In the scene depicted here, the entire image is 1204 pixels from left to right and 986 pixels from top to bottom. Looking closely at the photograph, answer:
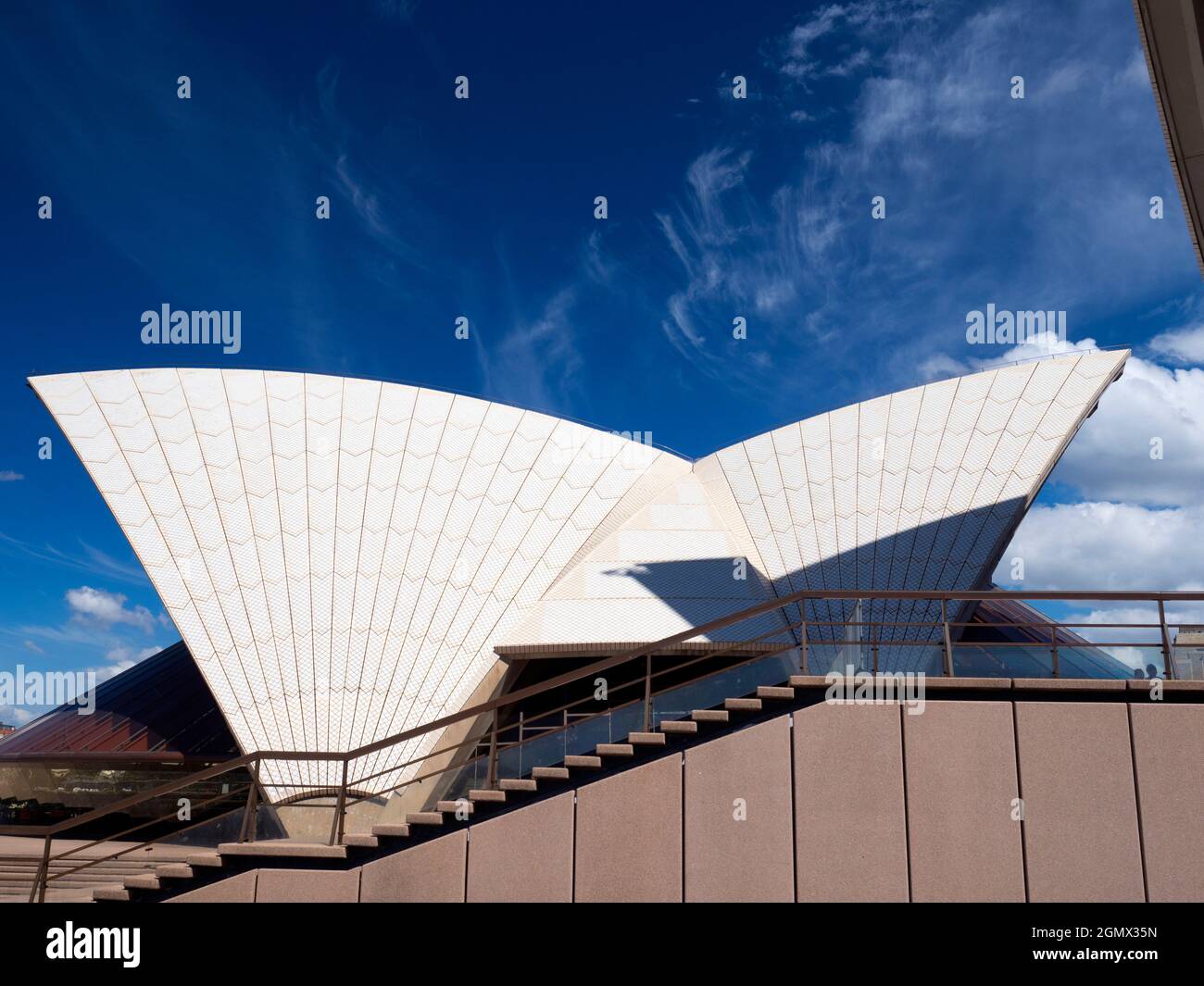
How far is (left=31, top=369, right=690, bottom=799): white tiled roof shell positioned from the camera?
17.3 metres

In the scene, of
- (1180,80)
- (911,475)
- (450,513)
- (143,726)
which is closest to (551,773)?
(1180,80)

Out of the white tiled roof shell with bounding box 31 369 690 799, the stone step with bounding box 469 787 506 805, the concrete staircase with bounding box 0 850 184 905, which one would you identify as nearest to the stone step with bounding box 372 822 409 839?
the stone step with bounding box 469 787 506 805

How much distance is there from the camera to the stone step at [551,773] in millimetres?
9281

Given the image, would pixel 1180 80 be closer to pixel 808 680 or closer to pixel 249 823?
pixel 808 680

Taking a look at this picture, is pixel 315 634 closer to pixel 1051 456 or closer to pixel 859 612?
pixel 859 612

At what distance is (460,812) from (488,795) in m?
0.30

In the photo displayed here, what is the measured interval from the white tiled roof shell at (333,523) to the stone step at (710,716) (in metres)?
8.48

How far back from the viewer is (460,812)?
9.26m

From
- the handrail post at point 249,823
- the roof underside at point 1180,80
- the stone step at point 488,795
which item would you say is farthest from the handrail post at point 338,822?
the roof underside at point 1180,80

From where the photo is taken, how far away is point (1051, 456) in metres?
19.7

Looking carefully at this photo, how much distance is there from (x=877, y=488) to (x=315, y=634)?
463 inches

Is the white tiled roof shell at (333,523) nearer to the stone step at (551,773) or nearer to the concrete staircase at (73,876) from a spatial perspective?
the concrete staircase at (73,876)
